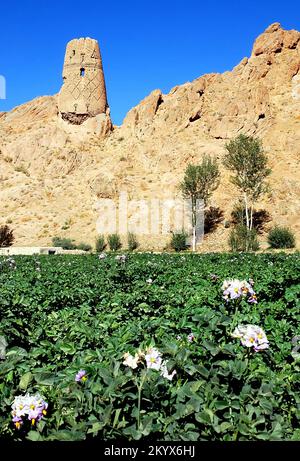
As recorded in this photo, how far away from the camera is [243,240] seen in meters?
31.0

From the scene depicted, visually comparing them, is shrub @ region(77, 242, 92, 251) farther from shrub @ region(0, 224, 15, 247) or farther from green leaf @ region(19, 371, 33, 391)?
green leaf @ region(19, 371, 33, 391)

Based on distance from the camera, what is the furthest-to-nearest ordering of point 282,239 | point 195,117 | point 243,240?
1. point 195,117
2. point 243,240
3. point 282,239

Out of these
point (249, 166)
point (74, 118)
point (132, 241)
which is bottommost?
point (132, 241)

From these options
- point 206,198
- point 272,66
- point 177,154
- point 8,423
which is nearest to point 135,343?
point 8,423

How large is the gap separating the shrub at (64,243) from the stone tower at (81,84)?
19707 mm

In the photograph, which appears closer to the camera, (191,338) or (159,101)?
(191,338)

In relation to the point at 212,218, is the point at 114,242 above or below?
below

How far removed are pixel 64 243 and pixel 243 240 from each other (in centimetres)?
1572

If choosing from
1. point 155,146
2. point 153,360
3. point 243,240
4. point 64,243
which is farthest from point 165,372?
point 155,146

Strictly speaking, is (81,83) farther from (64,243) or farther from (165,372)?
(165,372)

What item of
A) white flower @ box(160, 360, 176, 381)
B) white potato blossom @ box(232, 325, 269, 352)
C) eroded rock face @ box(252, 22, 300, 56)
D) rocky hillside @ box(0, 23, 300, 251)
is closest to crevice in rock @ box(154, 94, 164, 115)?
rocky hillside @ box(0, 23, 300, 251)

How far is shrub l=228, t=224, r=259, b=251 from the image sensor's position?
30375mm

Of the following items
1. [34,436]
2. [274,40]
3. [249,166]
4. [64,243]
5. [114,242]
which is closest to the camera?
[34,436]

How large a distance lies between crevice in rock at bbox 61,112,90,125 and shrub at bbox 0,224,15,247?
58.2 ft
